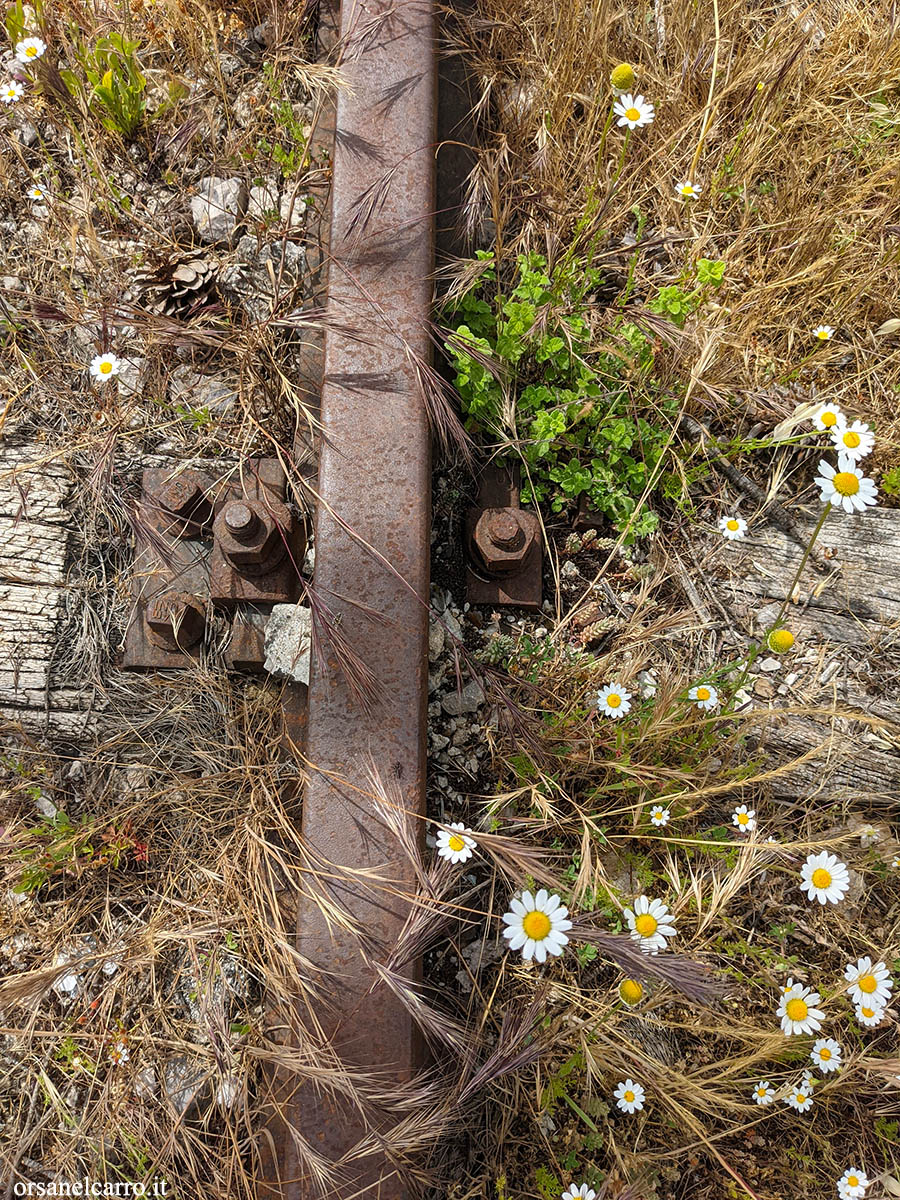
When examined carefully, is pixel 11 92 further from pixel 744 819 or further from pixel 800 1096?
pixel 800 1096

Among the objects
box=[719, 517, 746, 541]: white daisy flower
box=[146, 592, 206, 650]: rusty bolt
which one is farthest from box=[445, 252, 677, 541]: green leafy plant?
box=[146, 592, 206, 650]: rusty bolt

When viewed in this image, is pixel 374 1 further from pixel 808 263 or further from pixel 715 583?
pixel 715 583

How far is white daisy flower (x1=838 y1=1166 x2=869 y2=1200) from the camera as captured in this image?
1693mm

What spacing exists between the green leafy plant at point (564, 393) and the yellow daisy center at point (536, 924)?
102cm

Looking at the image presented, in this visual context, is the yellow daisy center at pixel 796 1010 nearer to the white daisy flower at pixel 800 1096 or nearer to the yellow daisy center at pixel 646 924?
the white daisy flower at pixel 800 1096

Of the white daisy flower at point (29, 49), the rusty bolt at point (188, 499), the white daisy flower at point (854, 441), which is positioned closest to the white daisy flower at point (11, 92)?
the white daisy flower at point (29, 49)

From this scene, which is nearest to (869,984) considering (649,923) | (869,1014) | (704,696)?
(869,1014)

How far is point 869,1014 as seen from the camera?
70.1 inches

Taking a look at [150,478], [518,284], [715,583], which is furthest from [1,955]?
[518,284]

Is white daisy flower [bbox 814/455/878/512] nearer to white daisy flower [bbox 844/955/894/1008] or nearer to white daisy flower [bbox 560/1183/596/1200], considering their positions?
white daisy flower [bbox 844/955/894/1008]

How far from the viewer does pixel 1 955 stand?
191 centimetres

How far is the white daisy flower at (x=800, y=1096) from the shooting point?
1710mm

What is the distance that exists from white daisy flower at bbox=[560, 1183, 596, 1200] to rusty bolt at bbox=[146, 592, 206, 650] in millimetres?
1545

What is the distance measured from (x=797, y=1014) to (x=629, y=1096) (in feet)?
1.41
